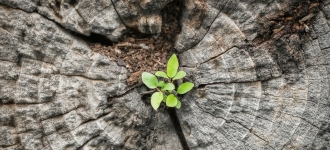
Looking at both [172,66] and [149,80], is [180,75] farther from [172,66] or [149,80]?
[149,80]

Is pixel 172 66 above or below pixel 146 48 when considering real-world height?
below

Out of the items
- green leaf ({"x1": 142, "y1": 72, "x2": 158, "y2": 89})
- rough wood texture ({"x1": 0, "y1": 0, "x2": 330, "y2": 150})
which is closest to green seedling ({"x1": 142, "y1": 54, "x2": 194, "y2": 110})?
green leaf ({"x1": 142, "y1": 72, "x2": 158, "y2": 89})

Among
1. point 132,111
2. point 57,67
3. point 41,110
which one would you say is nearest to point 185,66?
point 132,111

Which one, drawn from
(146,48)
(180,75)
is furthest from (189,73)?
(146,48)

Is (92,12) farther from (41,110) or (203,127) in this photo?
(203,127)

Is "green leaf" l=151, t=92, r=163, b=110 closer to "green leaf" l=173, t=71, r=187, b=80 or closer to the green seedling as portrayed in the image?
the green seedling
